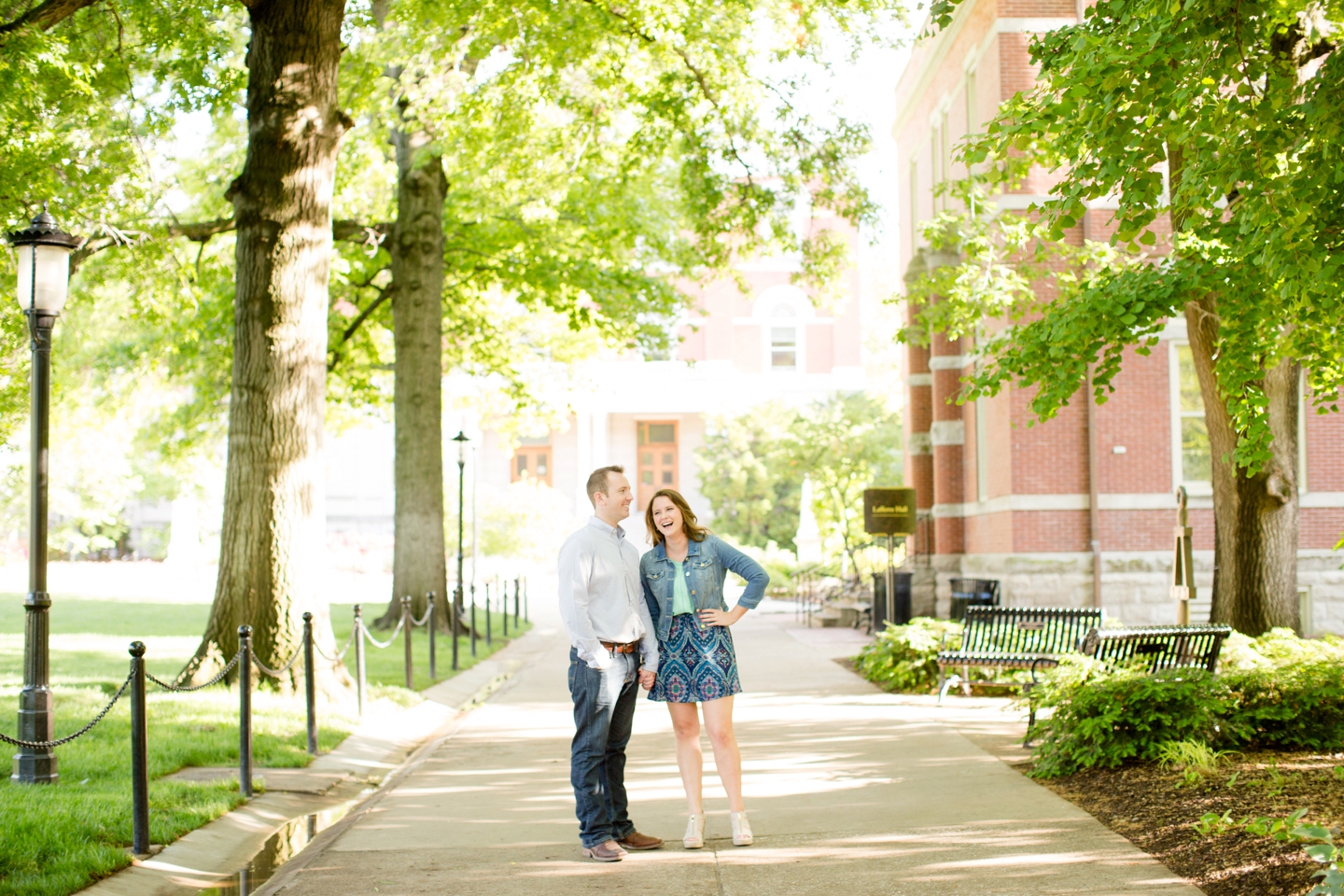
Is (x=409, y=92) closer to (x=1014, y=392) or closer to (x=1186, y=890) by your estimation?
(x=1014, y=392)

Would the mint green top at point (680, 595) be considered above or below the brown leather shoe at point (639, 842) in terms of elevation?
above

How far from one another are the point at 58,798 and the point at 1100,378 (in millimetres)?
8641

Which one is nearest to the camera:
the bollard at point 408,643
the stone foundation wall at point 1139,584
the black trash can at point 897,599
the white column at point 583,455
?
the bollard at point 408,643

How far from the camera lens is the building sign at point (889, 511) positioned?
20.3m

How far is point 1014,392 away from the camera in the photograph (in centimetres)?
1961

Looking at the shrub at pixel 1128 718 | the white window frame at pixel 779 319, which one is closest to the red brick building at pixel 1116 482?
the shrub at pixel 1128 718

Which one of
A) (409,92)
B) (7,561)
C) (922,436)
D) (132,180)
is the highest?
(409,92)

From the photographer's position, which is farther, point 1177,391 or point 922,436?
point 922,436

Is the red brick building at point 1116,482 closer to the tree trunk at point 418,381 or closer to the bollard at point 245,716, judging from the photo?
the tree trunk at point 418,381

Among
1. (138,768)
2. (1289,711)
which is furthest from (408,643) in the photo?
(1289,711)

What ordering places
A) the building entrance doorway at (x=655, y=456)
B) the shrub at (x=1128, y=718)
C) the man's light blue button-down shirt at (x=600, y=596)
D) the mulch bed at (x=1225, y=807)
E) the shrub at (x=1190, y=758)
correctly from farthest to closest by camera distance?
the building entrance doorway at (x=655, y=456) < the shrub at (x=1128, y=718) < the shrub at (x=1190, y=758) < the man's light blue button-down shirt at (x=600, y=596) < the mulch bed at (x=1225, y=807)

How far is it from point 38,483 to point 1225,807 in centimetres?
737

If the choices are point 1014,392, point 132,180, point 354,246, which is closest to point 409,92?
point 132,180

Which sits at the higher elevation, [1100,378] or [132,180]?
[132,180]
